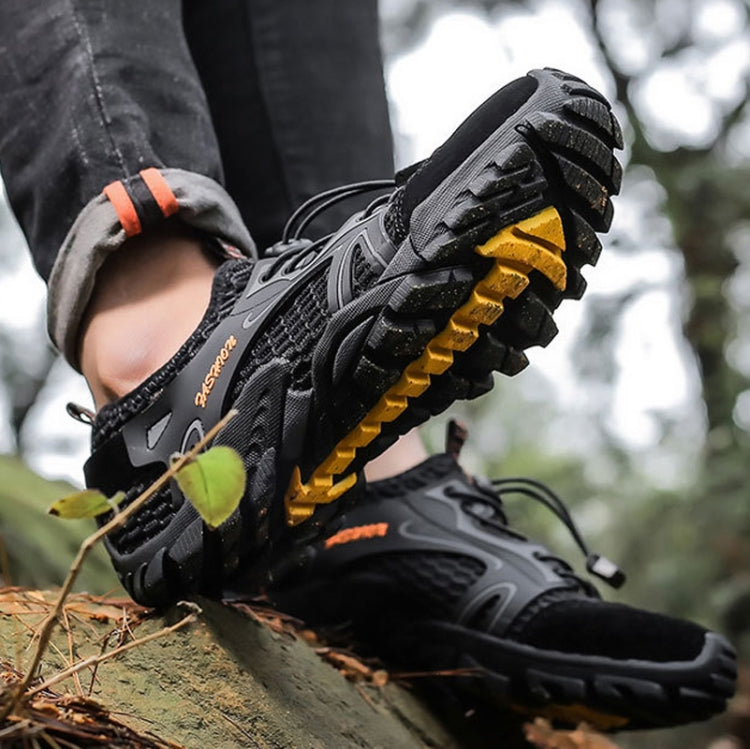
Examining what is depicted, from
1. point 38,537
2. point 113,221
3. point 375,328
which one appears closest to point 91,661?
point 375,328

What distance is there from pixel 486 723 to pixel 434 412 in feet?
2.19

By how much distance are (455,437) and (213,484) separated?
38.5 inches

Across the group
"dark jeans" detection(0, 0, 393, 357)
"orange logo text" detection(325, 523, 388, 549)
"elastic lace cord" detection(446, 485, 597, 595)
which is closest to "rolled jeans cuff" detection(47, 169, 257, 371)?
"dark jeans" detection(0, 0, 393, 357)

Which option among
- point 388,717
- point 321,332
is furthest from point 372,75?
point 388,717

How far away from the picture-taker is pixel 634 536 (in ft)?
17.0

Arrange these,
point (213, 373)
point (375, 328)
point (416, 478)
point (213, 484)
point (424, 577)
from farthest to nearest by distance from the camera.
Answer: point (416, 478) → point (424, 577) → point (213, 373) → point (375, 328) → point (213, 484)

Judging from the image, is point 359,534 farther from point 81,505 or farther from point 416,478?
point 81,505

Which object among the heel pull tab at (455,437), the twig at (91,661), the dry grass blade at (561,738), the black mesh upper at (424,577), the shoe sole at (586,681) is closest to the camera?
the twig at (91,661)

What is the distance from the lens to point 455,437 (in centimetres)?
158

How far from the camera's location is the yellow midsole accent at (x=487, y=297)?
36.2 inches

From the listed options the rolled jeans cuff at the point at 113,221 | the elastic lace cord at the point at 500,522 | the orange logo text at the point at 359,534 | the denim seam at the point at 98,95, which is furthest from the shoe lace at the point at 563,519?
the denim seam at the point at 98,95

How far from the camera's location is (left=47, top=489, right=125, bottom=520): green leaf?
25.2 inches

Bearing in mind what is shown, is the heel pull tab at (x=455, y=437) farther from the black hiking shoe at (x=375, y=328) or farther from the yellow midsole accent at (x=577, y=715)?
the black hiking shoe at (x=375, y=328)

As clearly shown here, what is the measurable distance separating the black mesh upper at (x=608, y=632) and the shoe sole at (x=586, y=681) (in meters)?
0.01
